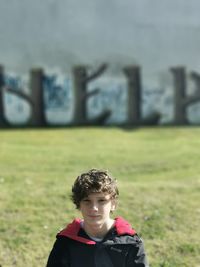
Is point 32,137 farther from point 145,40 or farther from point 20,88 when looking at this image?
point 145,40

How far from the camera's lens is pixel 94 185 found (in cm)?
282

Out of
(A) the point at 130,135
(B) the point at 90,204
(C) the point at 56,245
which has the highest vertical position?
(B) the point at 90,204

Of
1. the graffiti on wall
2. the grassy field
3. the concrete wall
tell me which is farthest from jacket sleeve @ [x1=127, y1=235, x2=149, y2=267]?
the concrete wall

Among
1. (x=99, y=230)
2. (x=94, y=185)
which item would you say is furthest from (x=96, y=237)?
(x=94, y=185)

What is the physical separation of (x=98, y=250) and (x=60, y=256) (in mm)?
200

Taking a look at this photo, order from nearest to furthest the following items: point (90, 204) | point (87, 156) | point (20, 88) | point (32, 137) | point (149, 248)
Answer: point (90, 204) → point (149, 248) → point (87, 156) → point (32, 137) → point (20, 88)

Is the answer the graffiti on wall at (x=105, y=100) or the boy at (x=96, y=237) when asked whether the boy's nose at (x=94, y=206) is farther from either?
the graffiti on wall at (x=105, y=100)

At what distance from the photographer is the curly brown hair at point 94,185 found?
2820 millimetres

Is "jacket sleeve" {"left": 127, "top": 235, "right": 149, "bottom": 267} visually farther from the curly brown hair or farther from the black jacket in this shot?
the curly brown hair

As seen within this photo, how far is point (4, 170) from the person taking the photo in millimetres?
7395

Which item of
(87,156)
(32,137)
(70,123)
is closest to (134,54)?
(70,123)

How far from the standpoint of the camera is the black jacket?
288cm

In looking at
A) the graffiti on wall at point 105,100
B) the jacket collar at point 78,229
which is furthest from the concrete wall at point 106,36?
the jacket collar at point 78,229

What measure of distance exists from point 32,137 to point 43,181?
4053mm
